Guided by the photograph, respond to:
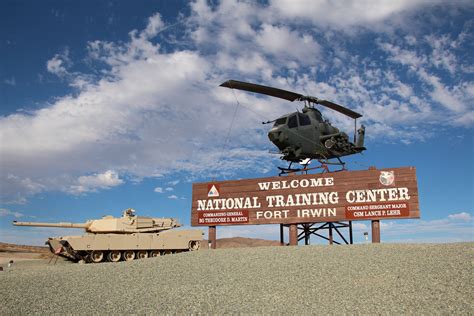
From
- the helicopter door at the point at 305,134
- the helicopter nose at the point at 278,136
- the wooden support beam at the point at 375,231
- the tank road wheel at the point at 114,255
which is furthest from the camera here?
the tank road wheel at the point at 114,255

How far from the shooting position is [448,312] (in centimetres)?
700

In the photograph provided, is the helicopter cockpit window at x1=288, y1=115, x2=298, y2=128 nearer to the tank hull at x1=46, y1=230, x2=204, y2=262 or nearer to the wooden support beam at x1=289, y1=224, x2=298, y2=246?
the wooden support beam at x1=289, y1=224, x2=298, y2=246

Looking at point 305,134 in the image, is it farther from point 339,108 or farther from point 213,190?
point 213,190

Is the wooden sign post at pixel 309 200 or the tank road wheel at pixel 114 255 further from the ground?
the wooden sign post at pixel 309 200

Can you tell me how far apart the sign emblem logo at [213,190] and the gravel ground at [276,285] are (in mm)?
5480

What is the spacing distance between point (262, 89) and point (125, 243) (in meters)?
12.1

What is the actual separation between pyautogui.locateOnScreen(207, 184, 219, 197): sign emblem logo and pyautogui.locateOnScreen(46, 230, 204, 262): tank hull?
22.4 ft

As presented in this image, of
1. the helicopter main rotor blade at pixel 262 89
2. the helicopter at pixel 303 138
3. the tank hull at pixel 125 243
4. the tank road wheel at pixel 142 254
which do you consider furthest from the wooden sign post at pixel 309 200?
the tank road wheel at pixel 142 254

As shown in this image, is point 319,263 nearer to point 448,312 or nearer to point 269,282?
point 269,282

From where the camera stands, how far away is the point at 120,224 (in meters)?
22.6

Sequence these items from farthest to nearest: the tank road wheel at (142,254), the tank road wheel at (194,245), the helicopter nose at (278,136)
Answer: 1. the tank road wheel at (194,245)
2. the tank road wheel at (142,254)
3. the helicopter nose at (278,136)

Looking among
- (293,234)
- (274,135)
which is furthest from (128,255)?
(274,135)

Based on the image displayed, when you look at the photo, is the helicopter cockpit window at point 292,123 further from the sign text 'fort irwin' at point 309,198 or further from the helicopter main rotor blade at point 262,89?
the sign text 'fort irwin' at point 309,198

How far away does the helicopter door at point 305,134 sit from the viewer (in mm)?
19203
